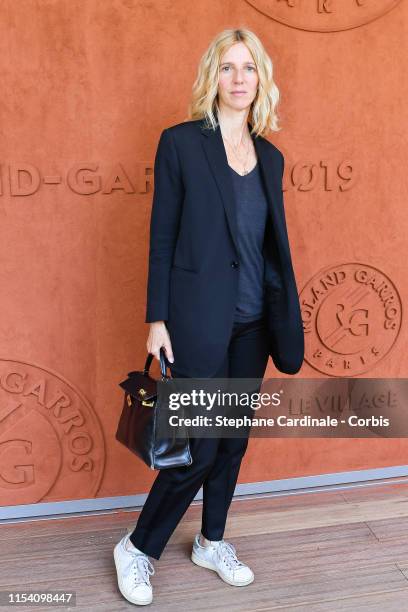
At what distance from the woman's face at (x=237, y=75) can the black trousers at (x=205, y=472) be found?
71cm

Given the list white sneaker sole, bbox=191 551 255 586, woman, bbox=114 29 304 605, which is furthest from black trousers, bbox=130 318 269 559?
white sneaker sole, bbox=191 551 255 586

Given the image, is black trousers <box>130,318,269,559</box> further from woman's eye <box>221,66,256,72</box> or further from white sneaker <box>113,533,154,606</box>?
woman's eye <box>221,66,256,72</box>

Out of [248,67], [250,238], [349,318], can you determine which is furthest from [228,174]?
[349,318]

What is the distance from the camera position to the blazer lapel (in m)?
2.06

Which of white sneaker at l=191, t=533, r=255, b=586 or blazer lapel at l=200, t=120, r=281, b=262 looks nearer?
blazer lapel at l=200, t=120, r=281, b=262

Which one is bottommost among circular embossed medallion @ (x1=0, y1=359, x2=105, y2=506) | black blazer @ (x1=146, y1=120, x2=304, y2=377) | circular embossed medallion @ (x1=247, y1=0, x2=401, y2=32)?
circular embossed medallion @ (x1=0, y1=359, x2=105, y2=506)

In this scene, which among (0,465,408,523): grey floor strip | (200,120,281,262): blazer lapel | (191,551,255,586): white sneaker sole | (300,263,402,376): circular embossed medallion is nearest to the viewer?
(200,120,281,262): blazer lapel

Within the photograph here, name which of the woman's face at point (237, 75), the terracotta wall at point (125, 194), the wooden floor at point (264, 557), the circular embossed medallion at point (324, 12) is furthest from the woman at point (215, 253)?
the circular embossed medallion at point (324, 12)

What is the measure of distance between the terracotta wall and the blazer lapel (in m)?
0.52

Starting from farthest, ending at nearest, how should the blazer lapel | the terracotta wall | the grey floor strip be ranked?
the grey floor strip → the terracotta wall → the blazer lapel

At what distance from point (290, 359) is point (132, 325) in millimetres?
703

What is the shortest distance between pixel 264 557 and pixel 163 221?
132 centimetres

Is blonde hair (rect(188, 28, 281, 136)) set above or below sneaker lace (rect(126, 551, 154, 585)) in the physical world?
above

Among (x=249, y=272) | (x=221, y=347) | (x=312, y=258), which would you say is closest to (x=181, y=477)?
(x=221, y=347)
